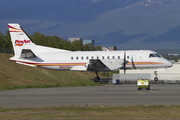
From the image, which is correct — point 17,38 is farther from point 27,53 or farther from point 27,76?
point 27,76

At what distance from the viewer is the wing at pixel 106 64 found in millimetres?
41188

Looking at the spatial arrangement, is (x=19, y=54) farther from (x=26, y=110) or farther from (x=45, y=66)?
(x=26, y=110)

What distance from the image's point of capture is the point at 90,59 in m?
41.3

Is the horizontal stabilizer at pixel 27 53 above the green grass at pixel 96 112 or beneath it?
above

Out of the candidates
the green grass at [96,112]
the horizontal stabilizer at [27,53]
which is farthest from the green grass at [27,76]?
the green grass at [96,112]

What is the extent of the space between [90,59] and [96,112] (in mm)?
22826

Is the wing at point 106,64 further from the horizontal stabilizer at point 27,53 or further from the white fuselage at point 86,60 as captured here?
the horizontal stabilizer at point 27,53

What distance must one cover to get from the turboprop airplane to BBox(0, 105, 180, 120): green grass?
2109 cm

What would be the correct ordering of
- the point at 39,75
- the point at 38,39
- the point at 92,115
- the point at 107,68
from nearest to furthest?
1. the point at 92,115
2. the point at 107,68
3. the point at 39,75
4. the point at 38,39

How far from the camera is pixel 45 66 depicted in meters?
44.0

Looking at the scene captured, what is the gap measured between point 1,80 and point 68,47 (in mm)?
66510

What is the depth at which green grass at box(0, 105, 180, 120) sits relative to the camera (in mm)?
17203

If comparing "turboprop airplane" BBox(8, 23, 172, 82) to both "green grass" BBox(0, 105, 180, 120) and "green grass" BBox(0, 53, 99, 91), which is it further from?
"green grass" BBox(0, 105, 180, 120)

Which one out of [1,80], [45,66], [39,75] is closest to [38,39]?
[39,75]
